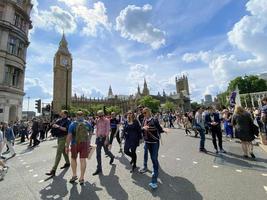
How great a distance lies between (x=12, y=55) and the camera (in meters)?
25.8

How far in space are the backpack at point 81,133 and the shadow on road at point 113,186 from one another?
4.18 feet

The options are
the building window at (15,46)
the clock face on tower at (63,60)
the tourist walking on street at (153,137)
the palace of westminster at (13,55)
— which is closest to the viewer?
the tourist walking on street at (153,137)

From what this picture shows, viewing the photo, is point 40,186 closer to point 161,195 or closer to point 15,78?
point 161,195

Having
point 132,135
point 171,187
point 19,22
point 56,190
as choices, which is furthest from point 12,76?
point 171,187

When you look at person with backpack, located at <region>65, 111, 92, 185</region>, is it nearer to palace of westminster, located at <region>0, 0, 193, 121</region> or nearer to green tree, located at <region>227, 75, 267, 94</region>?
palace of westminster, located at <region>0, 0, 193, 121</region>

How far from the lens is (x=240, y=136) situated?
25.4 feet

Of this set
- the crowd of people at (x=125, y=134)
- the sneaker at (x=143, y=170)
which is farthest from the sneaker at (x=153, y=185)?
the sneaker at (x=143, y=170)

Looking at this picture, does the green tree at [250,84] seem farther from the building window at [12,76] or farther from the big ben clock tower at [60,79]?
the big ben clock tower at [60,79]

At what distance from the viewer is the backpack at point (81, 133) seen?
5.70m

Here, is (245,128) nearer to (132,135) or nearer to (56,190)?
(132,135)

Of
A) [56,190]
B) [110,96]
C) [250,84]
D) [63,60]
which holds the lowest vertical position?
[56,190]

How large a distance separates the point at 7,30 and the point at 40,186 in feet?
86.5

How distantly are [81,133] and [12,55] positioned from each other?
83.8 feet

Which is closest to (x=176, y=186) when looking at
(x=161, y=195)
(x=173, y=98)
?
(x=161, y=195)
